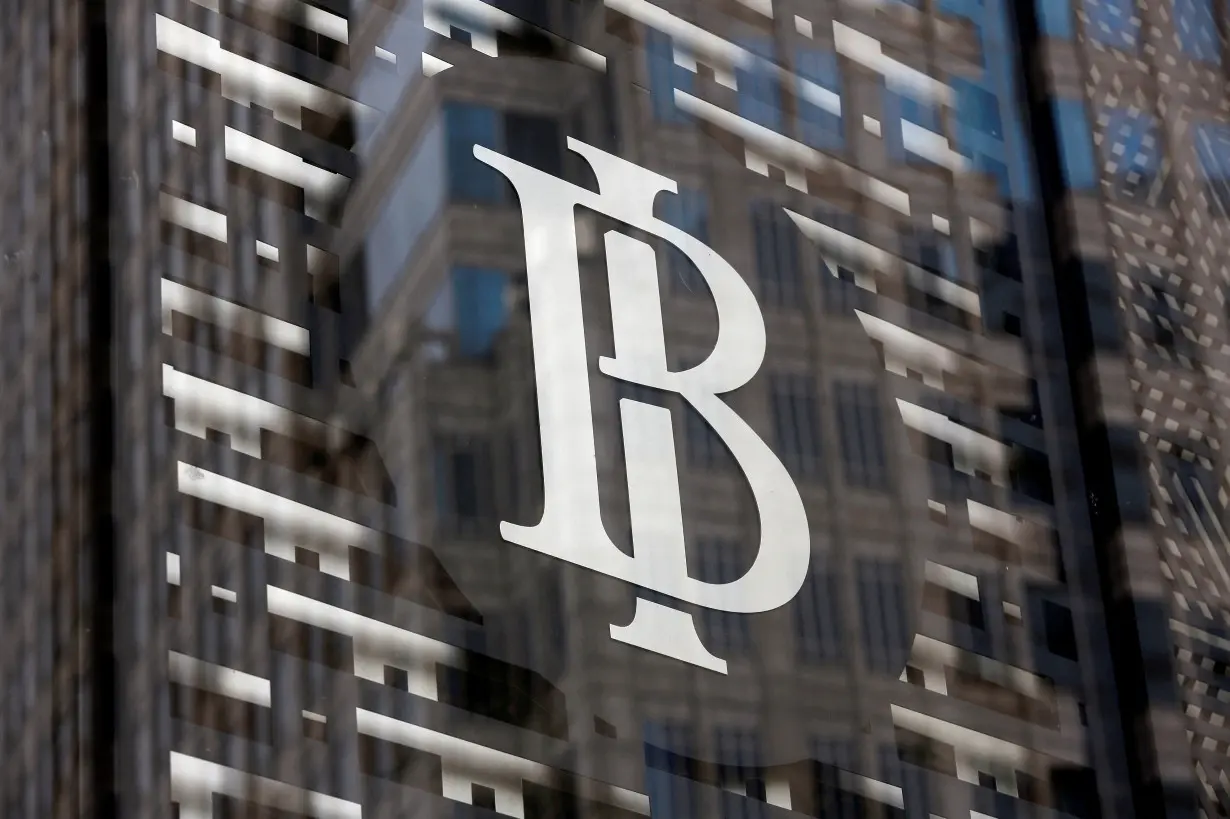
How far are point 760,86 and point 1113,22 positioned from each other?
19.5 inches

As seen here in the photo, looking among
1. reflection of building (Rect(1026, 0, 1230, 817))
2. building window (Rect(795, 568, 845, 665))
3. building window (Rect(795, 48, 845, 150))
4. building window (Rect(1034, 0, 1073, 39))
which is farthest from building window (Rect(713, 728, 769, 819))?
building window (Rect(1034, 0, 1073, 39))

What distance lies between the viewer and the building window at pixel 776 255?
78.3 inches

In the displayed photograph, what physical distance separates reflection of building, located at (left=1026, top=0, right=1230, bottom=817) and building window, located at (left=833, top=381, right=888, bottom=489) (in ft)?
0.86

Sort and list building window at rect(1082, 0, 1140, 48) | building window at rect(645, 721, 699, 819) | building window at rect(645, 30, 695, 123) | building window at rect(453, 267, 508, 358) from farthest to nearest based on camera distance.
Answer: building window at rect(1082, 0, 1140, 48), building window at rect(645, 30, 695, 123), building window at rect(453, 267, 508, 358), building window at rect(645, 721, 699, 819)

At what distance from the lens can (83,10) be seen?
6.68 feet

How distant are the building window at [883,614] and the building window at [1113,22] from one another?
2.55 feet

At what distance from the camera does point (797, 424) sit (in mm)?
1952

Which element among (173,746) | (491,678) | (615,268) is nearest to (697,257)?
(615,268)

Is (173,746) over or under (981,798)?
over

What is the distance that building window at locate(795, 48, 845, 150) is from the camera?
2.08 metres

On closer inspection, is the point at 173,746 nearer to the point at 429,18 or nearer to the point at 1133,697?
the point at 429,18

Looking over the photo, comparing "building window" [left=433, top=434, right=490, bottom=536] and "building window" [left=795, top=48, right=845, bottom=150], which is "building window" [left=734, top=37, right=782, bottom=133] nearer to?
"building window" [left=795, top=48, right=845, bottom=150]

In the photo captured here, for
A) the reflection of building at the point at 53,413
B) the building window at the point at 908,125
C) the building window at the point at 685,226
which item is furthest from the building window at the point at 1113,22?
the reflection of building at the point at 53,413

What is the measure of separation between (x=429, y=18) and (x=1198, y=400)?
109cm
